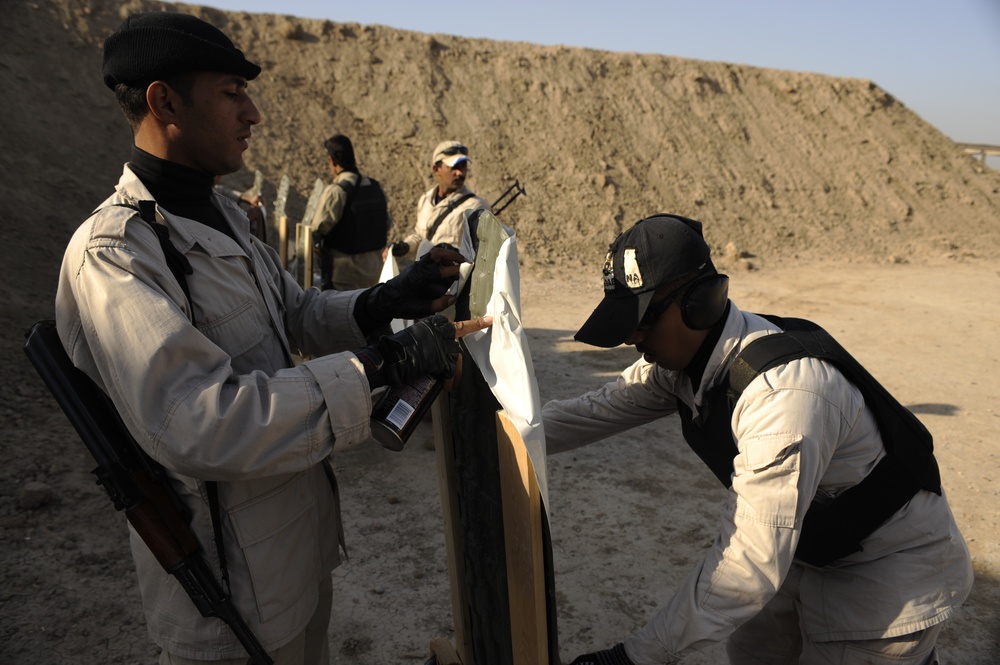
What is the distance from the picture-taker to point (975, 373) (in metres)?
7.61

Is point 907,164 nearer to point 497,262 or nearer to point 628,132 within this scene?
point 628,132

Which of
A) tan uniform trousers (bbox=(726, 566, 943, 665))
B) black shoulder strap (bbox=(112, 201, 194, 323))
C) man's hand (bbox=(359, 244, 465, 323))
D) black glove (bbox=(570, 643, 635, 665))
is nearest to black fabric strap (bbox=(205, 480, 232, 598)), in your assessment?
black shoulder strap (bbox=(112, 201, 194, 323))

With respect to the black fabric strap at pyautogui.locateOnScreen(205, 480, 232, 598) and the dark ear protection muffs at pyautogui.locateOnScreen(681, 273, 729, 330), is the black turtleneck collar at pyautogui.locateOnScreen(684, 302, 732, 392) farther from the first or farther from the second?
the black fabric strap at pyautogui.locateOnScreen(205, 480, 232, 598)

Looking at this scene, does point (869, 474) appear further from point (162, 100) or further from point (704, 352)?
point (162, 100)

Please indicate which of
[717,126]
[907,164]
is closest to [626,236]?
[717,126]

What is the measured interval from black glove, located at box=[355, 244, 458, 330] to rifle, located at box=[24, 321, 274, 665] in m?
→ 0.82

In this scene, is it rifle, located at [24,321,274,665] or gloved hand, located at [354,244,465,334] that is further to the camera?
gloved hand, located at [354,244,465,334]

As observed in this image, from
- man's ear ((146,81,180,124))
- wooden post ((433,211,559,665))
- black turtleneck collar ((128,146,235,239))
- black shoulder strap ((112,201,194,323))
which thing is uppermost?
man's ear ((146,81,180,124))

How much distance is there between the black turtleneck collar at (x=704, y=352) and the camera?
6.72ft

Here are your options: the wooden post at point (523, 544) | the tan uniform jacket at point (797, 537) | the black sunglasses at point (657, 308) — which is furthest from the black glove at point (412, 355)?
the tan uniform jacket at point (797, 537)

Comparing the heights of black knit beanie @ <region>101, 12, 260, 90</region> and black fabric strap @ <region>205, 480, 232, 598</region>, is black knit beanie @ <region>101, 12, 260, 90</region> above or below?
above

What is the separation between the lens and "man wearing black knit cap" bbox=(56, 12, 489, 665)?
1.51 m

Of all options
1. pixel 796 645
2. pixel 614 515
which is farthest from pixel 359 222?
pixel 796 645

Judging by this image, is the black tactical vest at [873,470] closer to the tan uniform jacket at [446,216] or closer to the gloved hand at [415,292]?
the gloved hand at [415,292]
